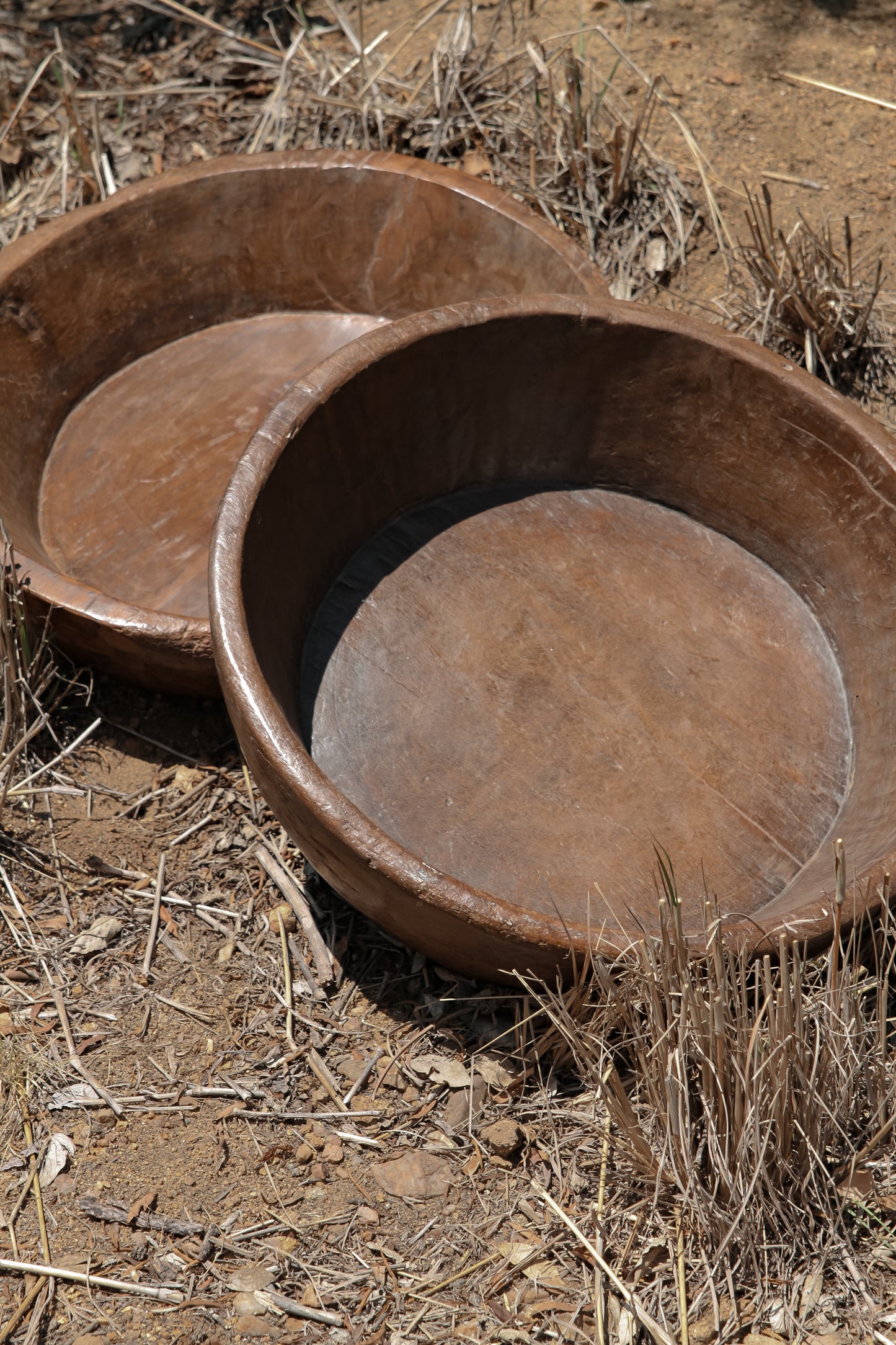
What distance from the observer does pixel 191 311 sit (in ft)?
11.2

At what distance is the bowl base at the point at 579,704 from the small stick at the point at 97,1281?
824mm

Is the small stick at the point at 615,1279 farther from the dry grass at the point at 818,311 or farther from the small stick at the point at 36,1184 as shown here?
the dry grass at the point at 818,311

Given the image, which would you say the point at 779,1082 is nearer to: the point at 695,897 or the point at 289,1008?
the point at 695,897

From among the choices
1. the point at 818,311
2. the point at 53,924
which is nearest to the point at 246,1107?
the point at 53,924

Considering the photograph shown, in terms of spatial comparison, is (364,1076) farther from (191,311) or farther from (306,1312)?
(191,311)

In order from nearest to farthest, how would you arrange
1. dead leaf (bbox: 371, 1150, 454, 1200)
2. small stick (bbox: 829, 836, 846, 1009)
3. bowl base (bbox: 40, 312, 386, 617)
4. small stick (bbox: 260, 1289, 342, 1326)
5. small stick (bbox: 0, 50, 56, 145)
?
small stick (bbox: 829, 836, 846, 1009)
small stick (bbox: 260, 1289, 342, 1326)
dead leaf (bbox: 371, 1150, 454, 1200)
bowl base (bbox: 40, 312, 386, 617)
small stick (bbox: 0, 50, 56, 145)

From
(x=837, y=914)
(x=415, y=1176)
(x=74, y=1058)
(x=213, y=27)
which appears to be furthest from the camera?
(x=213, y=27)

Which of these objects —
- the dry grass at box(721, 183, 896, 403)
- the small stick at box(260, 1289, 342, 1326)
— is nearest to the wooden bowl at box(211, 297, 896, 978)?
the small stick at box(260, 1289, 342, 1326)

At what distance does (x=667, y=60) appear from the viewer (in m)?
3.95

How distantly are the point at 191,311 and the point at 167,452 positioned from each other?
53cm

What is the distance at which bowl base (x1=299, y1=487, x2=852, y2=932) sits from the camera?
228 centimetres

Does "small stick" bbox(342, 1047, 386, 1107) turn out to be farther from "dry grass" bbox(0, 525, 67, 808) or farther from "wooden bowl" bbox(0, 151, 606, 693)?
"wooden bowl" bbox(0, 151, 606, 693)

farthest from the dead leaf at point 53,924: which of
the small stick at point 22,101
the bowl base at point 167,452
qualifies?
the small stick at point 22,101

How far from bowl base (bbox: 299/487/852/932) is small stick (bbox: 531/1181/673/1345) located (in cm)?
49
